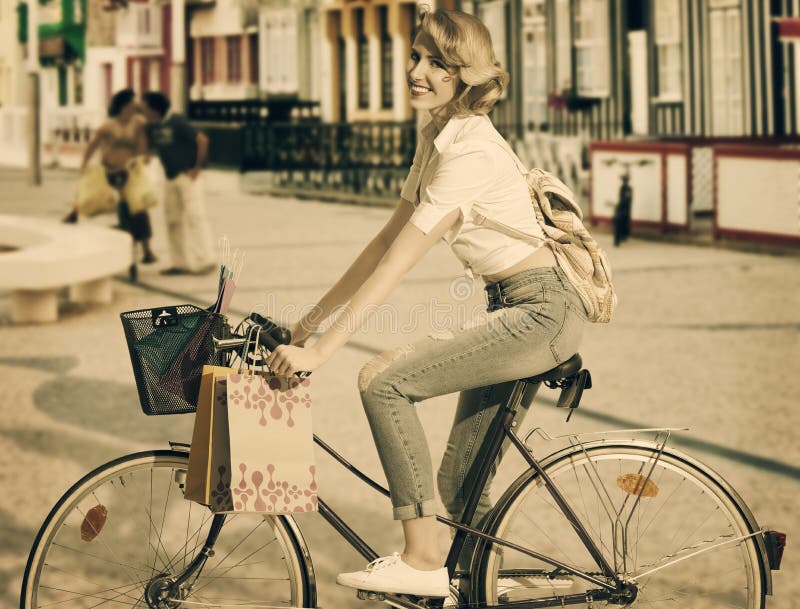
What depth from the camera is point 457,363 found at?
3537 millimetres

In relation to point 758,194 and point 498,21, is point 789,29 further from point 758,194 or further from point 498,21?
point 498,21

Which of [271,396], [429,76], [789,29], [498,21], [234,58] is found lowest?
[271,396]

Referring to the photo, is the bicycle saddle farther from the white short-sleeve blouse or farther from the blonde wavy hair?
the blonde wavy hair

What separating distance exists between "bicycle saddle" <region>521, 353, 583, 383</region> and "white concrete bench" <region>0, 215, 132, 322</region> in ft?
25.4

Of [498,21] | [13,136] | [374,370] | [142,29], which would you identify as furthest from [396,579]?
[142,29]

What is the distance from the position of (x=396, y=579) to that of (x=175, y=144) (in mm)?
11186

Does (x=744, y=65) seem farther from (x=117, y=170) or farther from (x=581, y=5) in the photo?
(x=117, y=170)

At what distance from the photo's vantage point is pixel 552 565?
3748 mm

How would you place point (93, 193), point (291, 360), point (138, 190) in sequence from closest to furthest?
point (291, 360) → point (93, 193) → point (138, 190)

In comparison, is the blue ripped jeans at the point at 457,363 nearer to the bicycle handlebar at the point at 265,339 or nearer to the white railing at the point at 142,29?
the bicycle handlebar at the point at 265,339

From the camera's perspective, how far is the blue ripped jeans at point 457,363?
3.53 metres

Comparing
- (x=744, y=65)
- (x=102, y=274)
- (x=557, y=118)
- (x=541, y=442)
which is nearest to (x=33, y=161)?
(x=557, y=118)

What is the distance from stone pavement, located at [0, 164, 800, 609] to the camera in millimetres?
5754

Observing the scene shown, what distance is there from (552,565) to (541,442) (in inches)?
121
